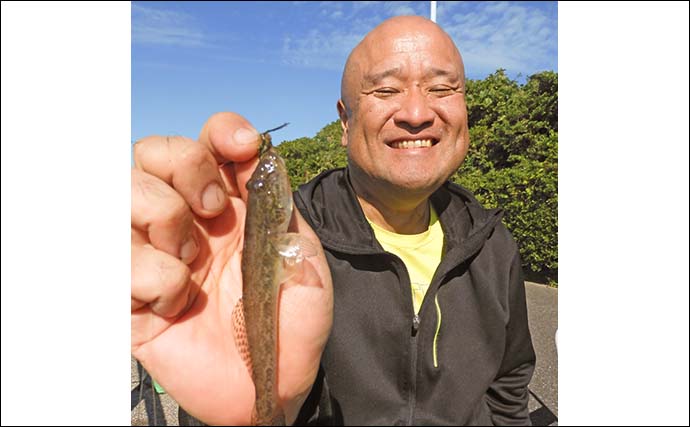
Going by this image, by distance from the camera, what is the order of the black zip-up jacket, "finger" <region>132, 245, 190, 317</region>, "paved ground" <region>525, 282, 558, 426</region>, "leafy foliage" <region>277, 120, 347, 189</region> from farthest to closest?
"leafy foliage" <region>277, 120, 347, 189</region> < "paved ground" <region>525, 282, 558, 426</region> < the black zip-up jacket < "finger" <region>132, 245, 190, 317</region>

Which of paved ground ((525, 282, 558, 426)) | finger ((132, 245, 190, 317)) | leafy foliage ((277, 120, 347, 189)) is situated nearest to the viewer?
finger ((132, 245, 190, 317))

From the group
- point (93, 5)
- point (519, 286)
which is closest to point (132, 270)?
point (93, 5)

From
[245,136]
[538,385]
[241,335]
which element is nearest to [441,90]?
[245,136]

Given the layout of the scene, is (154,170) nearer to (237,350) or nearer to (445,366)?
(237,350)

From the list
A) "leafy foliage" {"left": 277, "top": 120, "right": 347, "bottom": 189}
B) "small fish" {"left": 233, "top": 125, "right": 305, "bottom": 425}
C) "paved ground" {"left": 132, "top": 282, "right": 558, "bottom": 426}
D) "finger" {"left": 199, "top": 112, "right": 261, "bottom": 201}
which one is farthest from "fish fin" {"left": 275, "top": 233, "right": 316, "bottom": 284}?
"leafy foliage" {"left": 277, "top": 120, "right": 347, "bottom": 189}

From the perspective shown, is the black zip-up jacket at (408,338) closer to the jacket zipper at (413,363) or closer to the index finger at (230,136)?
the jacket zipper at (413,363)

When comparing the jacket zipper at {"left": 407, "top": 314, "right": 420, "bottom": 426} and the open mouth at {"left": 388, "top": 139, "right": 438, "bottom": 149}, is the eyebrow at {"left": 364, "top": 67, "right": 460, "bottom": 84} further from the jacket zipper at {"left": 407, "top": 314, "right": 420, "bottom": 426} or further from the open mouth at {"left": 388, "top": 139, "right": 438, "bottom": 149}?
the jacket zipper at {"left": 407, "top": 314, "right": 420, "bottom": 426}
